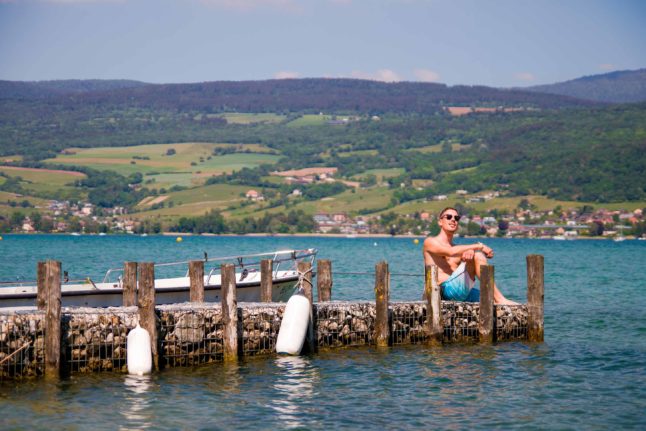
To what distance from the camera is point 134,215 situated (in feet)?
504

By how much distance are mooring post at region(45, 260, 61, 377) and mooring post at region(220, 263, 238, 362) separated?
2.96 m

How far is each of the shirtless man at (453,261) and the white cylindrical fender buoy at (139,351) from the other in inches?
239

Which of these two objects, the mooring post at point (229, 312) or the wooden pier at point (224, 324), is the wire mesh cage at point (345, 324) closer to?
the wooden pier at point (224, 324)

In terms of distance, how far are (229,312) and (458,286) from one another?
16.6 ft

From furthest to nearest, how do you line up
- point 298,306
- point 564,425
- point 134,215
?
point 134,215, point 298,306, point 564,425

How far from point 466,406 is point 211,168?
173m

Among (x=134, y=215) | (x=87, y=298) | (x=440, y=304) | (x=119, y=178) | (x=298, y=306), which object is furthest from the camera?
(x=119, y=178)

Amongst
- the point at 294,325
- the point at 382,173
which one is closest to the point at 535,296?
the point at 294,325

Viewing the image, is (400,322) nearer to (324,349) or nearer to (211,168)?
(324,349)

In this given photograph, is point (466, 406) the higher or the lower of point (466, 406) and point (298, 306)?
the lower

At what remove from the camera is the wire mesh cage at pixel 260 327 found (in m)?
18.6

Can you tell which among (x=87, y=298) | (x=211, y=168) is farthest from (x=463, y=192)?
(x=87, y=298)

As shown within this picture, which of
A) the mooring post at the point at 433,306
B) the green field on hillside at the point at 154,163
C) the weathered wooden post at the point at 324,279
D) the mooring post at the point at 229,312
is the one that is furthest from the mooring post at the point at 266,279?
the green field on hillside at the point at 154,163

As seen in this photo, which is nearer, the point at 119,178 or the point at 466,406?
the point at 466,406
